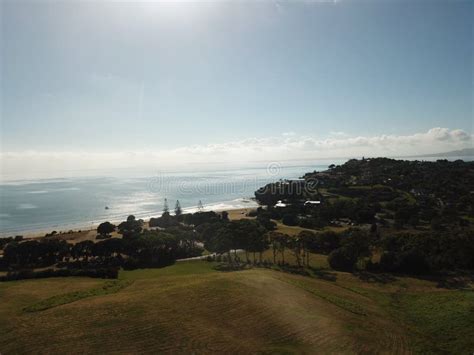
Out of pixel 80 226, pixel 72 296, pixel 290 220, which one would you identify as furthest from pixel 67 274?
pixel 290 220

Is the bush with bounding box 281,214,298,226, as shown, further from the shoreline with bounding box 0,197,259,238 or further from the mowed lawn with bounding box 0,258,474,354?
the mowed lawn with bounding box 0,258,474,354

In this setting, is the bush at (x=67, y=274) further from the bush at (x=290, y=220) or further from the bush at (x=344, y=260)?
the bush at (x=290, y=220)

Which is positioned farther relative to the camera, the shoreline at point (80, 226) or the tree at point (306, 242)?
the shoreline at point (80, 226)

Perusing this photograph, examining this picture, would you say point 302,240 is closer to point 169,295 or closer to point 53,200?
point 169,295

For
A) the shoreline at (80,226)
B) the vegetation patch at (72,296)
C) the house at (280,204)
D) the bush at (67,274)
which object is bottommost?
the shoreline at (80,226)

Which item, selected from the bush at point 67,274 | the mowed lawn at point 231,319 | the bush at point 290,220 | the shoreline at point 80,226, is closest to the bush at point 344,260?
the mowed lawn at point 231,319

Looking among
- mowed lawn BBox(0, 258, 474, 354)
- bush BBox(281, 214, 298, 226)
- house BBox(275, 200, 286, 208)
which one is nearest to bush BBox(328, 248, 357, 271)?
mowed lawn BBox(0, 258, 474, 354)

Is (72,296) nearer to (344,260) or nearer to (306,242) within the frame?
(306,242)
